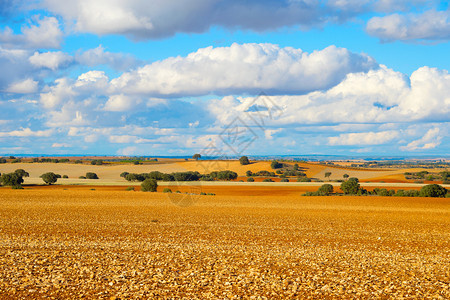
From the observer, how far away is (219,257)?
17859mm

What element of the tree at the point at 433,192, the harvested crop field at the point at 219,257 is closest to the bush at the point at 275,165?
the tree at the point at 433,192

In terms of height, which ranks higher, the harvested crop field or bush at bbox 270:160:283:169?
bush at bbox 270:160:283:169

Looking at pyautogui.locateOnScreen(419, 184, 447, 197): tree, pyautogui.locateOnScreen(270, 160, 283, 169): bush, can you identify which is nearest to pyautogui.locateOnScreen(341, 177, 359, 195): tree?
pyautogui.locateOnScreen(419, 184, 447, 197): tree

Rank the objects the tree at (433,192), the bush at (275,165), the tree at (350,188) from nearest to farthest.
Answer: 1. the tree at (433,192)
2. the tree at (350,188)
3. the bush at (275,165)

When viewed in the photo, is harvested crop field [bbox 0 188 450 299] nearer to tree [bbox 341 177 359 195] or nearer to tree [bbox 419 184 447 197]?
tree [bbox 419 184 447 197]

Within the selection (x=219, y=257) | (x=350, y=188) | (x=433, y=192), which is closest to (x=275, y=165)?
(x=350, y=188)

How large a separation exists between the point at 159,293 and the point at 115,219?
19.2 metres

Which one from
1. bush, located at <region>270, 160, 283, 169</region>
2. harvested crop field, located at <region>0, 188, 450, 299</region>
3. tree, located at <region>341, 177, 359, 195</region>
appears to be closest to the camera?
harvested crop field, located at <region>0, 188, 450, 299</region>

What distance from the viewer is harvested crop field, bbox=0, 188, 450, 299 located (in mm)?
13242

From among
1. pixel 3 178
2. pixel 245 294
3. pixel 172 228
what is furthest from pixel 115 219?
pixel 3 178

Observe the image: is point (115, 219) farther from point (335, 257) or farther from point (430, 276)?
point (430, 276)

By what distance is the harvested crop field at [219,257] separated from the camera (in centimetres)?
1324

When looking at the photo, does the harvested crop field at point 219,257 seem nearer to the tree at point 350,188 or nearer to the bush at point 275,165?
the tree at point 350,188

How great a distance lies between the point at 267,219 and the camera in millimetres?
32969
